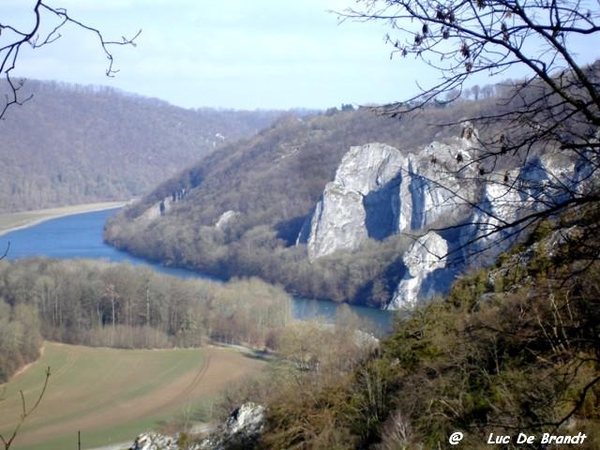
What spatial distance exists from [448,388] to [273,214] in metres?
35.8

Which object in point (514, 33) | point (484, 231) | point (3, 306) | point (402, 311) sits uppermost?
point (514, 33)

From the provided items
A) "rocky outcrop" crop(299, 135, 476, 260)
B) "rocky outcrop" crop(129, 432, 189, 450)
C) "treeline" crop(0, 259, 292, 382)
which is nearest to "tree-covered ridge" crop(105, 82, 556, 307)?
"rocky outcrop" crop(299, 135, 476, 260)

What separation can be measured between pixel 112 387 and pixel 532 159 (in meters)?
17.4

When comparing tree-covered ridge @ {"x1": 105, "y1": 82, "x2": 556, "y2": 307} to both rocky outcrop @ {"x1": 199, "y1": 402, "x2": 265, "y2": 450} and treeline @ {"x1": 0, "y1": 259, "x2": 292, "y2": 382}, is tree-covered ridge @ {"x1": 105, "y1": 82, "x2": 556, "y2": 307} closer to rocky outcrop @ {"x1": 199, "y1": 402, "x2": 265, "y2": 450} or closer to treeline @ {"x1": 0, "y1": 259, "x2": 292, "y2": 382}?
treeline @ {"x1": 0, "y1": 259, "x2": 292, "y2": 382}

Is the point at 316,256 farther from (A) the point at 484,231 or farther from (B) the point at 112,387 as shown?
(A) the point at 484,231

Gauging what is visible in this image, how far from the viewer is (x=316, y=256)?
3500 cm

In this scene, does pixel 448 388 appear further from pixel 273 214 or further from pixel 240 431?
pixel 273 214

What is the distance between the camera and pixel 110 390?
1769cm

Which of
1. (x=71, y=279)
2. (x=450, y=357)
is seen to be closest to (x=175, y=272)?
(x=71, y=279)

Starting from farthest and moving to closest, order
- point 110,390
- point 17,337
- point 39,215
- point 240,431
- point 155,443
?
point 39,215, point 17,337, point 110,390, point 155,443, point 240,431

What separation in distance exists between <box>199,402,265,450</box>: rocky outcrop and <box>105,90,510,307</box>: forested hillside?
19.8 m

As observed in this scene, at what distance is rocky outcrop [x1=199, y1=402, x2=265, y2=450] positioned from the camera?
812cm

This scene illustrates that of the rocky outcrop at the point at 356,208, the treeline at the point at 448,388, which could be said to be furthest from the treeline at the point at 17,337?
the rocky outcrop at the point at 356,208

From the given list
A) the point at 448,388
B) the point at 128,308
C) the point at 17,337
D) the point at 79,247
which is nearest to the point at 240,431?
the point at 448,388
